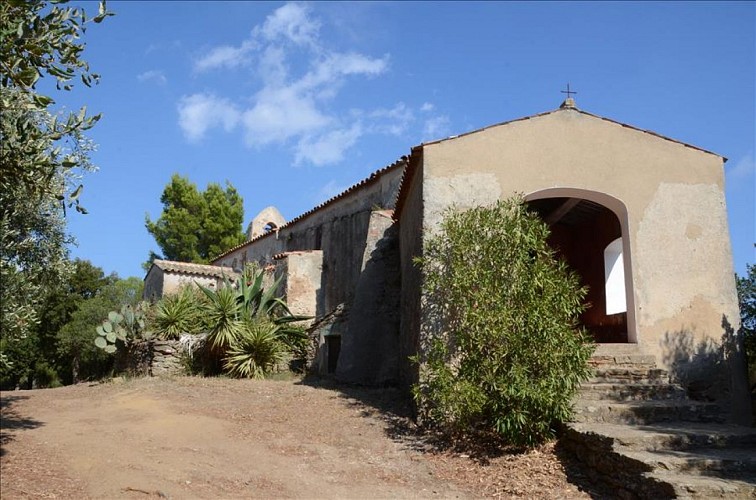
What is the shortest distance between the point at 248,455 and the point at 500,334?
12.1 feet

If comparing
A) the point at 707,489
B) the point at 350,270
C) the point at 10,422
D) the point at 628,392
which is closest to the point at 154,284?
the point at 350,270

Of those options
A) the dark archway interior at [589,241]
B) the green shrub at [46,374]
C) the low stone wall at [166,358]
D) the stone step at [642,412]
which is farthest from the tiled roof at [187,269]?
the stone step at [642,412]

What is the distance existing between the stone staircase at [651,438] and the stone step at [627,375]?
1cm

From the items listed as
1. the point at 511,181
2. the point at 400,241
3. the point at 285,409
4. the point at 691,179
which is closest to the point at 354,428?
the point at 285,409

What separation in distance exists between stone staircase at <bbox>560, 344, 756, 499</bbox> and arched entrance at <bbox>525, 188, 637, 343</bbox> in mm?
4116

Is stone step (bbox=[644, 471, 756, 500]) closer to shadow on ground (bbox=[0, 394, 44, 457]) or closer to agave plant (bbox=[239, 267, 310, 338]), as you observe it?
shadow on ground (bbox=[0, 394, 44, 457])

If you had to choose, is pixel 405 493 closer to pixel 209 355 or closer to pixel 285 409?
pixel 285 409

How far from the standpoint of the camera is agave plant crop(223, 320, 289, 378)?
1373 centimetres

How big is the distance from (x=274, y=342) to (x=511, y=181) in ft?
23.4

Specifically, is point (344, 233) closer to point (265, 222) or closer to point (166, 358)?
point (166, 358)

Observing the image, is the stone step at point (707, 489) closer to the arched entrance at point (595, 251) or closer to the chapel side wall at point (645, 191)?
the chapel side wall at point (645, 191)

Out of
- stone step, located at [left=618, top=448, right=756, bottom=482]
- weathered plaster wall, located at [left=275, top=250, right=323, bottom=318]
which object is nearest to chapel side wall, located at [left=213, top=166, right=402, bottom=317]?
weathered plaster wall, located at [left=275, top=250, right=323, bottom=318]

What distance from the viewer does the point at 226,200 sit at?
37219 mm

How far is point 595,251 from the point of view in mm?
15008
